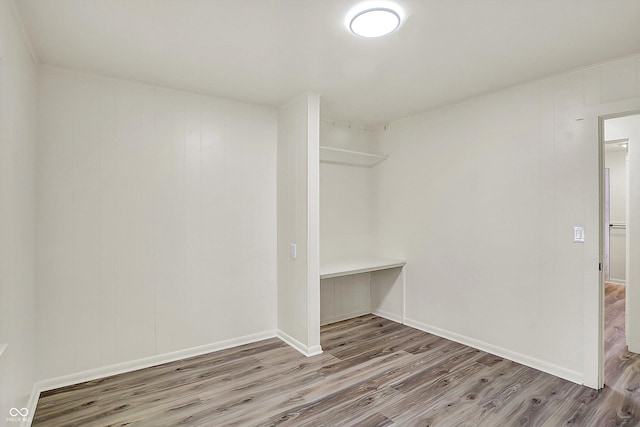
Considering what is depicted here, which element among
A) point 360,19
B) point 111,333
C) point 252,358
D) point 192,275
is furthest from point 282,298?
point 360,19

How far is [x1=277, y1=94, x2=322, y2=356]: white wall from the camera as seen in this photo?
3.26 metres

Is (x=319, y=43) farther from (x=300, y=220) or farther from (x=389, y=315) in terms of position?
(x=389, y=315)

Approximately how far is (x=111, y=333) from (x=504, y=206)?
360 centimetres

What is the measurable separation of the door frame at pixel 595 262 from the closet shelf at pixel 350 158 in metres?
2.12

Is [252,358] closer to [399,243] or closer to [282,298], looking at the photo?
[282,298]

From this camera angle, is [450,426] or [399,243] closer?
[450,426]

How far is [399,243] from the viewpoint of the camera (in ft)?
13.9

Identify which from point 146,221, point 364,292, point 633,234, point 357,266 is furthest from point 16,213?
point 633,234

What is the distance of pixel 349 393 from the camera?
8.48 ft

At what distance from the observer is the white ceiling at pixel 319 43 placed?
6.30 feet

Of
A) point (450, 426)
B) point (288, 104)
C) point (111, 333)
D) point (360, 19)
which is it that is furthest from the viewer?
point (288, 104)

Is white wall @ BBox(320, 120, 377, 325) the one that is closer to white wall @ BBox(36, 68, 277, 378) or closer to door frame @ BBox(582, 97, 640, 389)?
white wall @ BBox(36, 68, 277, 378)

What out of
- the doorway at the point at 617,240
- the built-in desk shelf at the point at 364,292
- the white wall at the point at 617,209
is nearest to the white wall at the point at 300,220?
the built-in desk shelf at the point at 364,292

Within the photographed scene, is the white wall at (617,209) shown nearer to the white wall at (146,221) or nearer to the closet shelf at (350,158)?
the closet shelf at (350,158)
